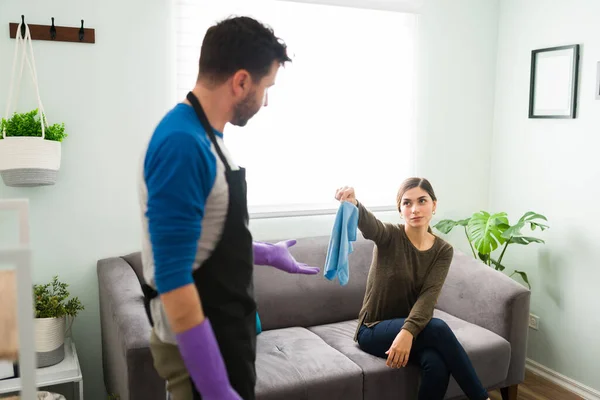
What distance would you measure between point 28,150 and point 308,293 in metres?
1.39

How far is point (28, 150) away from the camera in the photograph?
2.36 metres

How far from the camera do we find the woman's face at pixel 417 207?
2529 millimetres

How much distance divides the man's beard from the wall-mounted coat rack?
1.66 metres

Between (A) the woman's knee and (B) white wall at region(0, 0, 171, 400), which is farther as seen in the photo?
(B) white wall at region(0, 0, 171, 400)

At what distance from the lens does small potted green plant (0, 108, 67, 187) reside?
2350mm

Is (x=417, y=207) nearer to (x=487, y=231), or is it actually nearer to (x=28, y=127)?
(x=487, y=231)

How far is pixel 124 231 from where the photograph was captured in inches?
111

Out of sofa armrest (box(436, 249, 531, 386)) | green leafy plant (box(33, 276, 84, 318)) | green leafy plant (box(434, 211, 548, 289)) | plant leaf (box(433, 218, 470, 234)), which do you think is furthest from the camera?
plant leaf (box(433, 218, 470, 234))

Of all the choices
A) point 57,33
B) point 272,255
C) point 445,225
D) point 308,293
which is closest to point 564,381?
point 445,225

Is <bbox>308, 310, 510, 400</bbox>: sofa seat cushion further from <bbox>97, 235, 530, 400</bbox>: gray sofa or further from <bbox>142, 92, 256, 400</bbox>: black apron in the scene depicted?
<bbox>142, 92, 256, 400</bbox>: black apron

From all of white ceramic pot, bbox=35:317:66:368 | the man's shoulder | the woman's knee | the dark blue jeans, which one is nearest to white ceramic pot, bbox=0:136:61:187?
white ceramic pot, bbox=35:317:66:368

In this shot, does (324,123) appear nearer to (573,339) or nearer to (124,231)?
(124,231)

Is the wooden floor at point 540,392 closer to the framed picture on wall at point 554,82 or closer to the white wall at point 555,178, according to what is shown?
the white wall at point 555,178

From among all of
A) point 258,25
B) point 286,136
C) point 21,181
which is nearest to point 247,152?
point 286,136
